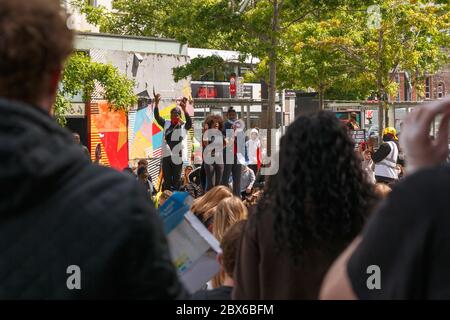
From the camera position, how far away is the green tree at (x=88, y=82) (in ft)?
57.0

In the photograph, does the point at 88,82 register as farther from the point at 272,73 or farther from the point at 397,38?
the point at 397,38

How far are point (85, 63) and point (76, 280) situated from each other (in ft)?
53.0

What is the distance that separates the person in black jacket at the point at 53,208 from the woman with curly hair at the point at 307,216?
1.37m

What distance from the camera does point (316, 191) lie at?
10.8 feet

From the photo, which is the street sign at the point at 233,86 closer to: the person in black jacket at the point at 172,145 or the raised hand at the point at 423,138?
the person in black jacket at the point at 172,145

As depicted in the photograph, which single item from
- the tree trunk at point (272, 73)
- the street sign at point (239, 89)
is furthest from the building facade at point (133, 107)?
the street sign at point (239, 89)

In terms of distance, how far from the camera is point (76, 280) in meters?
1.94

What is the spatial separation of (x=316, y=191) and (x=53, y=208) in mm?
1580

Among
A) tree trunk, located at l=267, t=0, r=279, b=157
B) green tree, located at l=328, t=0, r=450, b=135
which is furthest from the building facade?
tree trunk, located at l=267, t=0, r=279, b=157

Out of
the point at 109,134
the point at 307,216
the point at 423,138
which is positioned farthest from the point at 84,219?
the point at 109,134

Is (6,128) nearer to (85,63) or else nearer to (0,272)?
(0,272)
